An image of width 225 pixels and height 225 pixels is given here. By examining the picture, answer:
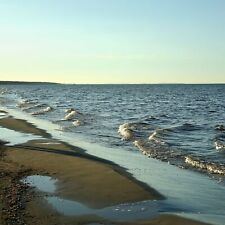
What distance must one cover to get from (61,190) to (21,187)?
100 cm

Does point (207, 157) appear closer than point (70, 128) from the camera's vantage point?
Yes

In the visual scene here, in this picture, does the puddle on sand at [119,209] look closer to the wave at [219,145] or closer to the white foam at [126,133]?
the wave at [219,145]

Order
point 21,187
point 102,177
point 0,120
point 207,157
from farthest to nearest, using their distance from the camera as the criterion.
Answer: point 0,120
point 207,157
point 102,177
point 21,187

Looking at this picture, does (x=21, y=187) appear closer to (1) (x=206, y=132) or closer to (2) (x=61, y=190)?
(2) (x=61, y=190)

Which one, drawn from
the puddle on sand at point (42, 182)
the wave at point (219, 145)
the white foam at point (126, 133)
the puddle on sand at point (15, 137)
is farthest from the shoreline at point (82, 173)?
the wave at point (219, 145)

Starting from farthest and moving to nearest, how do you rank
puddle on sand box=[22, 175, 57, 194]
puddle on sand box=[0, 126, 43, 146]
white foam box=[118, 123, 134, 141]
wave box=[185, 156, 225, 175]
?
white foam box=[118, 123, 134, 141] < puddle on sand box=[0, 126, 43, 146] < wave box=[185, 156, 225, 175] < puddle on sand box=[22, 175, 57, 194]

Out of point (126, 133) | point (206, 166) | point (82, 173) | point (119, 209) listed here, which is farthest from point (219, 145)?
point (119, 209)

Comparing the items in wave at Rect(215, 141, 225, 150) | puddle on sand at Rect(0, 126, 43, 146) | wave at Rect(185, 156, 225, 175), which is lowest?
puddle on sand at Rect(0, 126, 43, 146)

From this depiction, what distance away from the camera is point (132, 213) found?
32.2 ft

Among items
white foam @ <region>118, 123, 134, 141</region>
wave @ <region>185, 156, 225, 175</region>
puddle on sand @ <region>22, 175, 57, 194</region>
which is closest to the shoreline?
puddle on sand @ <region>22, 175, 57, 194</region>

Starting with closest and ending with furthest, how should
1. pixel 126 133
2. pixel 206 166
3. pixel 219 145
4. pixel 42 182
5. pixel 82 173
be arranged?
pixel 42 182 < pixel 82 173 < pixel 206 166 < pixel 219 145 < pixel 126 133

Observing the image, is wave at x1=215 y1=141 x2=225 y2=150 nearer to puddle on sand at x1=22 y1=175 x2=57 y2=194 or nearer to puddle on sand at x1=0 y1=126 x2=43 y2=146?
puddle on sand at x1=0 y1=126 x2=43 y2=146

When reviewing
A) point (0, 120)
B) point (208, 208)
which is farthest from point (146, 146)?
point (0, 120)

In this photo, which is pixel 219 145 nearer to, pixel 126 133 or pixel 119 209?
pixel 126 133
